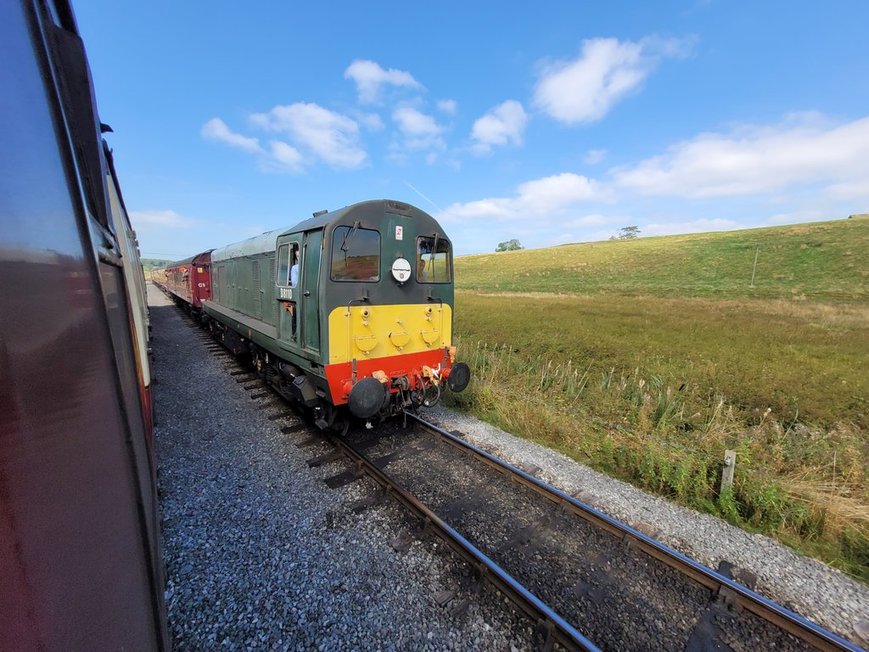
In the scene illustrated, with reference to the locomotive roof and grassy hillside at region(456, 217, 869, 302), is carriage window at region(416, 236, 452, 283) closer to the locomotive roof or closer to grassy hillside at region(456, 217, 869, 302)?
the locomotive roof

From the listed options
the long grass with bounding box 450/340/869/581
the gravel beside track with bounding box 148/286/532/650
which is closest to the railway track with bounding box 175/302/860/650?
the gravel beside track with bounding box 148/286/532/650

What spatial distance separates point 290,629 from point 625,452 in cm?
492

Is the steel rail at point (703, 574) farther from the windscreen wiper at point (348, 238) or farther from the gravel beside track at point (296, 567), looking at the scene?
the windscreen wiper at point (348, 238)

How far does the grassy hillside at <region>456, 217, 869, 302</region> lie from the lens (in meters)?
37.3

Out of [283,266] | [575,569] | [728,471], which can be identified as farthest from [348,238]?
[728,471]

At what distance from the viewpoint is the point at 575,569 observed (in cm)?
350

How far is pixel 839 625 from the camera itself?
311cm

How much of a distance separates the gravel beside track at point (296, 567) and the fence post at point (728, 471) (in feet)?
11.5

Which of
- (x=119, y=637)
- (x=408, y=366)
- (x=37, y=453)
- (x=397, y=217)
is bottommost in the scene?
(x=408, y=366)

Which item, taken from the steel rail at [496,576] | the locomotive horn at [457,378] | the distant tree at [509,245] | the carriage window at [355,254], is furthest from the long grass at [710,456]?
the distant tree at [509,245]

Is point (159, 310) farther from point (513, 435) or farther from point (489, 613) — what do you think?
point (489, 613)

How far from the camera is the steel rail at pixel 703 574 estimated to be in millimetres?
2863

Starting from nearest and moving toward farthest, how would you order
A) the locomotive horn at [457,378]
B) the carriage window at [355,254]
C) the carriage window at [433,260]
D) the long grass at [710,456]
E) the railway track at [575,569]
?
1. the railway track at [575,569]
2. the long grass at [710,456]
3. the carriage window at [355,254]
4. the carriage window at [433,260]
5. the locomotive horn at [457,378]

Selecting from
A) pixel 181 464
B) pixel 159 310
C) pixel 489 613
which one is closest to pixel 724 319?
pixel 489 613
